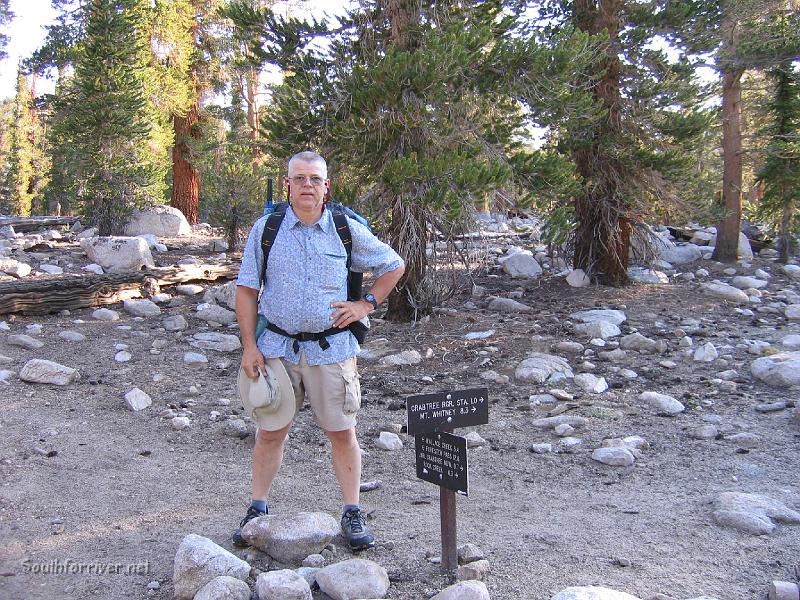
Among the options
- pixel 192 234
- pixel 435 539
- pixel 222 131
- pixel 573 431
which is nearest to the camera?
pixel 435 539

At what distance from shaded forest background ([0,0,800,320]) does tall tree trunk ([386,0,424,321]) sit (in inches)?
1.0

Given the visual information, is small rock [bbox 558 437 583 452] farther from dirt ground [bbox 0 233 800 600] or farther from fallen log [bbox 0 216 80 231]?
fallen log [bbox 0 216 80 231]

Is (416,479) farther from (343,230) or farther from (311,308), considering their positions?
(343,230)

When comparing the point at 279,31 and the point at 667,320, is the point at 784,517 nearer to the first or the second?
the point at 667,320

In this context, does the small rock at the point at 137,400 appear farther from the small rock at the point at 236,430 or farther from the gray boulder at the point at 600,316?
the gray boulder at the point at 600,316

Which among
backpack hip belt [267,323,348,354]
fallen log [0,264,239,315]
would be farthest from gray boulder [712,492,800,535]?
fallen log [0,264,239,315]

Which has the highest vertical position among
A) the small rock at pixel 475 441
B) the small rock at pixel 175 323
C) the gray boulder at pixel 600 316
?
the gray boulder at pixel 600 316

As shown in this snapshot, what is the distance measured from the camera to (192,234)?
17062 mm

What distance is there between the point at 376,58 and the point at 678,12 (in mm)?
4685

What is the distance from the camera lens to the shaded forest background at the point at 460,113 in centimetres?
789

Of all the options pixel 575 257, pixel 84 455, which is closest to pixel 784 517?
pixel 84 455

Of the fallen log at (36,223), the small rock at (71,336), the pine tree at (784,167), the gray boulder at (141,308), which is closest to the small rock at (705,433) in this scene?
the small rock at (71,336)

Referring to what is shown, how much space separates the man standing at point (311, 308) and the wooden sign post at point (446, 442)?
0.40 metres

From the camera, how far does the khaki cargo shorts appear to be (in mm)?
3682
